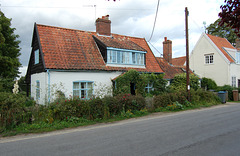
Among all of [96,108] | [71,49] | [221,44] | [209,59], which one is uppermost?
[221,44]

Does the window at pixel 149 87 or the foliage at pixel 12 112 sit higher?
the window at pixel 149 87

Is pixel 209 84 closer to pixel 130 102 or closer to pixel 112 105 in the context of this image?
pixel 130 102

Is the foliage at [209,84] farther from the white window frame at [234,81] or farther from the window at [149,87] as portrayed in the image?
the window at [149,87]

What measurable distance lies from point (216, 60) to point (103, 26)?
58.5ft

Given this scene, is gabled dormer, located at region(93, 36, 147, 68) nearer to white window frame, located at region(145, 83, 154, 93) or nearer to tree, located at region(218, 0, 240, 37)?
white window frame, located at region(145, 83, 154, 93)

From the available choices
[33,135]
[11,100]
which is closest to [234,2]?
[33,135]

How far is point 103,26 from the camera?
2084 centimetres

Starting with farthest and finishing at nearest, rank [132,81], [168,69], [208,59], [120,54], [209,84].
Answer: [208,59] < [209,84] < [168,69] < [120,54] < [132,81]

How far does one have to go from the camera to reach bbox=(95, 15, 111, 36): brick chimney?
67.9 ft

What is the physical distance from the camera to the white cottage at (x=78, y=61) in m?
15.0

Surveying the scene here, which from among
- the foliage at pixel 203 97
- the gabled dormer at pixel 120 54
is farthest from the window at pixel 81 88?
the foliage at pixel 203 97

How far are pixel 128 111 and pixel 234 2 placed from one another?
8975mm

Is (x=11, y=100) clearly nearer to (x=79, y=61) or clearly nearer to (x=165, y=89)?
(x=79, y=61)

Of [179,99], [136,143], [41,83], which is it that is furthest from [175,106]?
[41,83]
